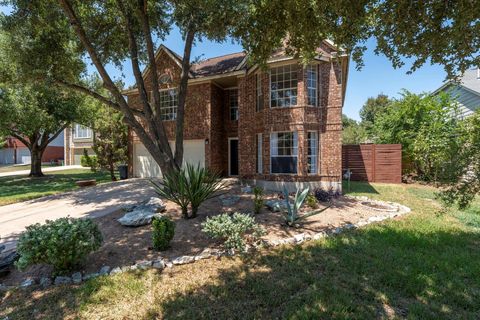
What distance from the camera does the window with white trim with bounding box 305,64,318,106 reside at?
1122 centimetres

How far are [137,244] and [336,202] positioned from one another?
7.08m

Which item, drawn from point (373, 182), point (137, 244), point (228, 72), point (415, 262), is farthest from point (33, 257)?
point (373, 182)

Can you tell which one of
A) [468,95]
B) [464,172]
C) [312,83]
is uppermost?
[468,95]

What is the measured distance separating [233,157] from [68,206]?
28.9 ft

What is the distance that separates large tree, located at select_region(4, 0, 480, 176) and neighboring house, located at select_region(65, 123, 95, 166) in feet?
83.6

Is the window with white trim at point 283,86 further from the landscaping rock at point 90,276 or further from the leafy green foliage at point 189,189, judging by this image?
the landscaping rock at point 90,276

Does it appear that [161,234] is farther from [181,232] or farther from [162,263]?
[181,232]

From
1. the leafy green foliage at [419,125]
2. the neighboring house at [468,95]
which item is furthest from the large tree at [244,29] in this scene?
the neighboring house at [468,95]

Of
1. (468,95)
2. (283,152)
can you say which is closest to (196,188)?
(283,152)

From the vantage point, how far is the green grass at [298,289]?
129 inches

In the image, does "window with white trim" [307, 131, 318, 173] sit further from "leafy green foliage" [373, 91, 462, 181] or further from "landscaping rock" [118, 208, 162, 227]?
"landscaping rock" [118, 208, 162, 227]

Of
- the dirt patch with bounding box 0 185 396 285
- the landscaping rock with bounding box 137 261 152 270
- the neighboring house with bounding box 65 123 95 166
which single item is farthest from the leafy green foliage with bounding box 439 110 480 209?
the neighboring house with bounding box 65 123 95 166

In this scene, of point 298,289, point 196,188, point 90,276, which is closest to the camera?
point 298,289

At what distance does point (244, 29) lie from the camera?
21.5 ft
